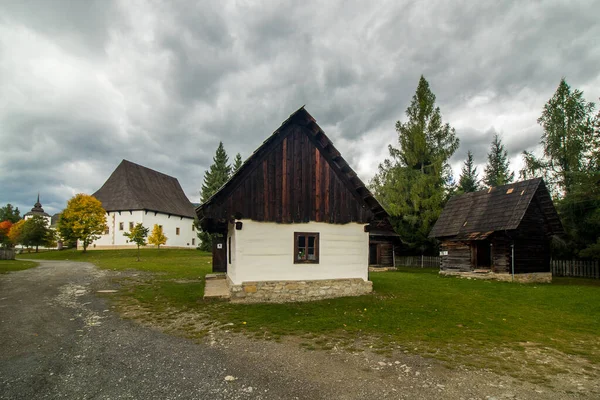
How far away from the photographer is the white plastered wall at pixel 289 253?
38.1 feet

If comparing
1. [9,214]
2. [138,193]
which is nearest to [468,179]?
[138,193]

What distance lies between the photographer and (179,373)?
5363 millimetres

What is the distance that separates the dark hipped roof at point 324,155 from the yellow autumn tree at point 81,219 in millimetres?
32118

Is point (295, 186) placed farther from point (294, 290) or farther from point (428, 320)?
point (428, 320)

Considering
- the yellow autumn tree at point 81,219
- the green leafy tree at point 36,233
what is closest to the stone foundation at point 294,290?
the yellow autumn tree at point 81,219

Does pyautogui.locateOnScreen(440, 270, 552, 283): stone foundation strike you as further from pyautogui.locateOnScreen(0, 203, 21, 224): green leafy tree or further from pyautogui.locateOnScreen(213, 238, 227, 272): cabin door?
pyautogui.locateOnScreen(0, 203, 21, 224): green leafy tree

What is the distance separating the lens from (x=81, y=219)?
37.1 meters

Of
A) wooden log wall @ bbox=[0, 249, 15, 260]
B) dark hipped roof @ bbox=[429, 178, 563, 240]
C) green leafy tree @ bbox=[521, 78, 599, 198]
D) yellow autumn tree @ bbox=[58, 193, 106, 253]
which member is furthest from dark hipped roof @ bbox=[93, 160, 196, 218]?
green leafy tree @ bbox=[521, 78, 599, 198]

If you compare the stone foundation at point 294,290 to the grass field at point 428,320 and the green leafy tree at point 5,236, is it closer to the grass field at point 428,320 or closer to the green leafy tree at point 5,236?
the grass field at point 428,320

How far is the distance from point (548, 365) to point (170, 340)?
25.8 ft

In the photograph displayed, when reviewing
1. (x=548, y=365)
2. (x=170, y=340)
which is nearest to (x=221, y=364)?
(x=170, y=340)

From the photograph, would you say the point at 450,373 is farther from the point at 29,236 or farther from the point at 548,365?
the point at 29,236

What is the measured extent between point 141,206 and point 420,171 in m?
37.3

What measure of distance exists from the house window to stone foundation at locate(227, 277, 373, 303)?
859 millimetres
